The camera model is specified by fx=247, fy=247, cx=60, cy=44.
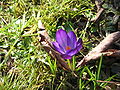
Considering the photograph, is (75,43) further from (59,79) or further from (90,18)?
(90,18)

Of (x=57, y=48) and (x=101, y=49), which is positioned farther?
(x=101, y=49)

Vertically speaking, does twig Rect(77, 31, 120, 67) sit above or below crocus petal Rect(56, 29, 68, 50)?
below

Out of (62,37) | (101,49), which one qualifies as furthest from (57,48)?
(101,49)

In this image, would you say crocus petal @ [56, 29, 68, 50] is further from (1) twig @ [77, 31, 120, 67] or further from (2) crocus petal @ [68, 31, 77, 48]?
(1) twig @ [77, 31, 120, 67]

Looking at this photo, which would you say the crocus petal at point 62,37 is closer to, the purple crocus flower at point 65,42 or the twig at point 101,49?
the purple crocus flower at point 65,42

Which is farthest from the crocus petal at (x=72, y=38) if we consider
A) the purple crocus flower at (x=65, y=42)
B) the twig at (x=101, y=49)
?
the twig at (x=101, y=49)

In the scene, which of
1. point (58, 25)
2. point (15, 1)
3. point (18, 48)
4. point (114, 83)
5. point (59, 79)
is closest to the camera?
point (114, 83)

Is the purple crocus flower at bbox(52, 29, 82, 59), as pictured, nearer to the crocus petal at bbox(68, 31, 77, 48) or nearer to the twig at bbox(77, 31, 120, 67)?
the crocus petal at bbox(68, 31, 77, 48)

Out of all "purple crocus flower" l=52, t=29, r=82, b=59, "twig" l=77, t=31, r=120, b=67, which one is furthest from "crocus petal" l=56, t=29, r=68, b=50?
"twig" l=77, t=31, r=120, b=67

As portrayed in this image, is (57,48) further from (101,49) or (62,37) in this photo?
(101,49)

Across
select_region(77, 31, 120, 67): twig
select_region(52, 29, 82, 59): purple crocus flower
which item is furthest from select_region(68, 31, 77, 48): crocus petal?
select_region(77, 31, 120, 67): twig

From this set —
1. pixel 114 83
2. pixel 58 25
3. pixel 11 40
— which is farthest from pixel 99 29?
pixel 11 40
